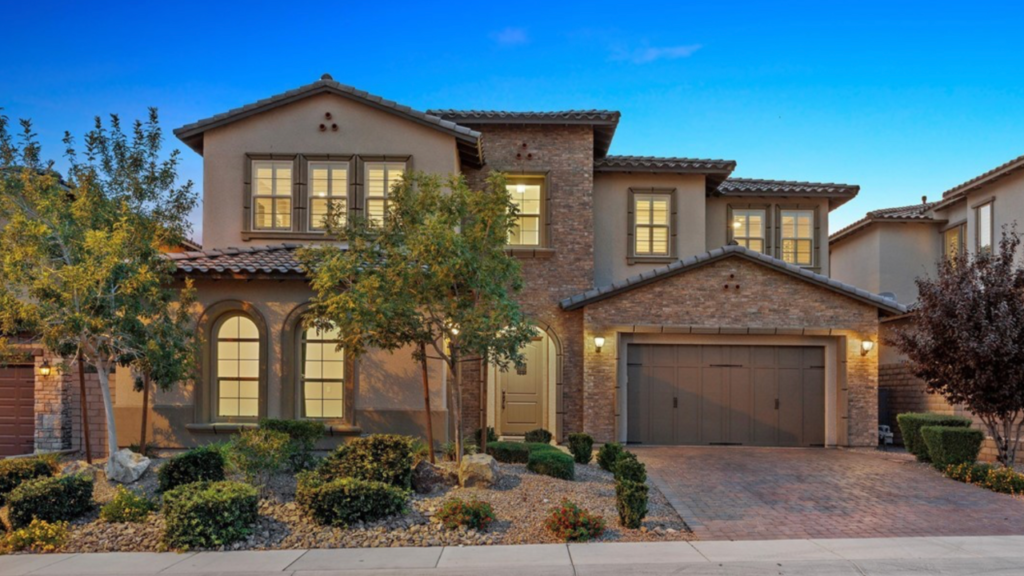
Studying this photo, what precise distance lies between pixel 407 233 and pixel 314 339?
5.01 metres

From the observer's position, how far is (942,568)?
27.8 ft

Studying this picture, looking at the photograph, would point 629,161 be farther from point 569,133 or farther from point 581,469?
point 581,469

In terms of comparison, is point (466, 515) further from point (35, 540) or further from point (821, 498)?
point (821, 498)

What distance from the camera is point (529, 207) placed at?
20.0 metres

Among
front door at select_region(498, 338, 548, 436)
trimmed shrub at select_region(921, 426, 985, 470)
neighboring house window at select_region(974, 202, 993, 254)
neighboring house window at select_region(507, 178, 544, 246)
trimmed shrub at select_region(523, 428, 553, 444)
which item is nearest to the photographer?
trimmed shrub at select_region(921, 426, 985, 470)

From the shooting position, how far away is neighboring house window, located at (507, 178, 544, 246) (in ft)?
65.5

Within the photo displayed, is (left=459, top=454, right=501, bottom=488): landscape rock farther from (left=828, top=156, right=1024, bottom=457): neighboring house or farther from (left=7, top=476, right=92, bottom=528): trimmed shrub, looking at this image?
(left=828, top=156, right=1024, bottom=457): neighboring house

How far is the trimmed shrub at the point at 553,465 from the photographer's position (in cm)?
1271

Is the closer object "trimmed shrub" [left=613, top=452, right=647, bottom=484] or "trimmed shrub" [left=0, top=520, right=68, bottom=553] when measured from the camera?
"trimmed shrub" [left=0, top=520, right=68, bottom=553]

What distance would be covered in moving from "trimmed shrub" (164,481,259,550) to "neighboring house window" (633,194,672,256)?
13.4 m

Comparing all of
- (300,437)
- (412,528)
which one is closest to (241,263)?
(300,437)

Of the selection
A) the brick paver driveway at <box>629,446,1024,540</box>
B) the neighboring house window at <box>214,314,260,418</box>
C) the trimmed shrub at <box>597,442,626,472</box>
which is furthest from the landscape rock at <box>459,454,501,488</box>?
the neighboring house window at <box>214,314,260,418</box>

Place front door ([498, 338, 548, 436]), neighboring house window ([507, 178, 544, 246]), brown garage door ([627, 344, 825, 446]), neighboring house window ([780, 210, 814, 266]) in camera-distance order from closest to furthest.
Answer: brown garage door ([627, 344, 825, 446]) < front door ([498, 338, 548, 436]) < neighboring house window ([507, 178, 544, 246]) < neighboring house window ([780, 210, 814, 266])

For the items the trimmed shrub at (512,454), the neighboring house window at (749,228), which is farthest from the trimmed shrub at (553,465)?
the neighboring house window at (749,228)
